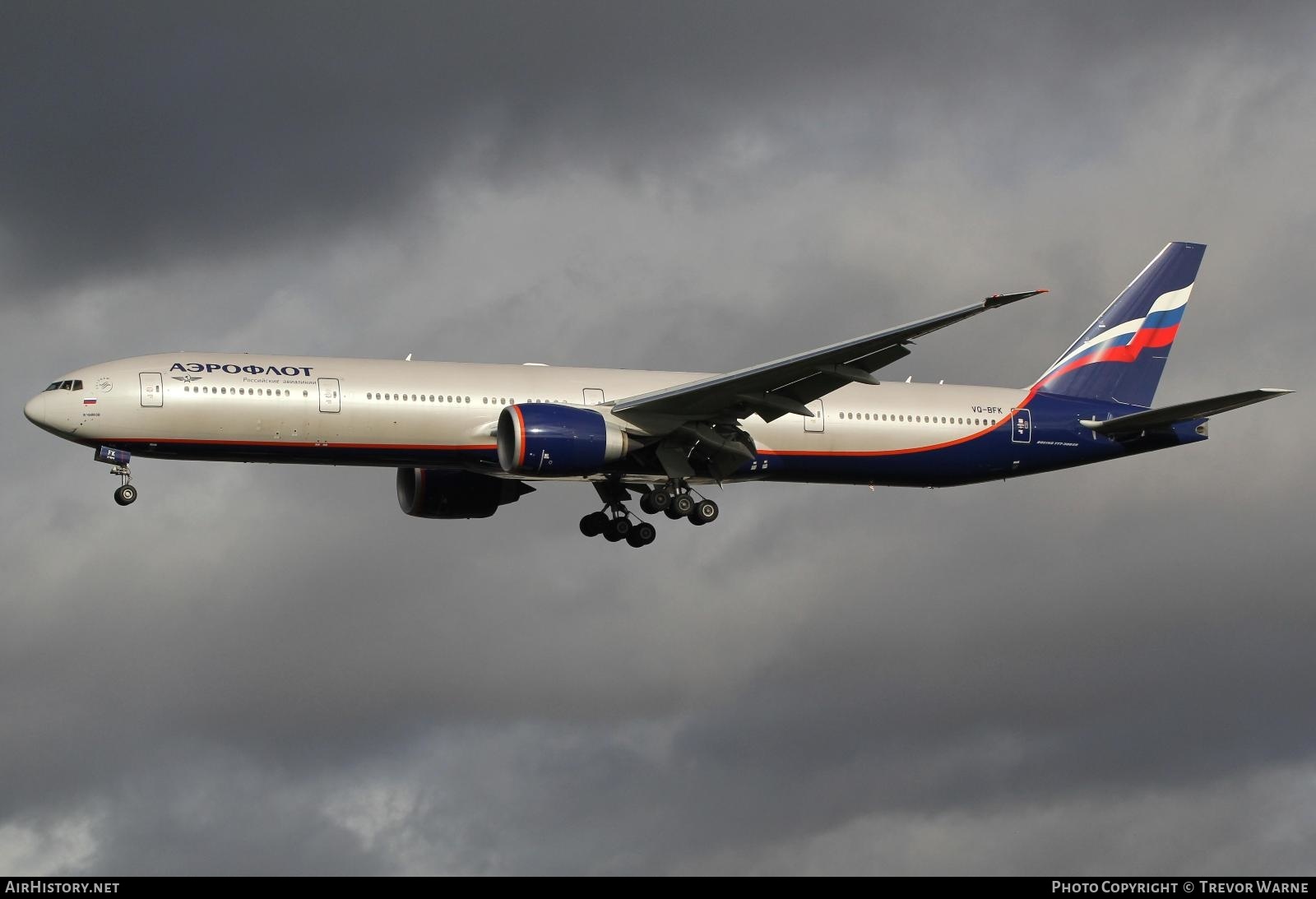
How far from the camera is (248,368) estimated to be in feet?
167

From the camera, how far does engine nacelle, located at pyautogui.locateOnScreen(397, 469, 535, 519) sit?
59.1 metres

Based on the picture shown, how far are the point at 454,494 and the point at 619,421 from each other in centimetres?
911

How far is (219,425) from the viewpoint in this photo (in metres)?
50.0

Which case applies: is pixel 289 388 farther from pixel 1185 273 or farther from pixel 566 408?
pixel 1185 273

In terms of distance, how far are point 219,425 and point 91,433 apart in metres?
3.38

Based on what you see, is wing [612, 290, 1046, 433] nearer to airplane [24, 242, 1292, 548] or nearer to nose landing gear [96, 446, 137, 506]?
airplane [24, 242, 1292, 548]

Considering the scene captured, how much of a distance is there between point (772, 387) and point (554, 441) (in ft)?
20.8

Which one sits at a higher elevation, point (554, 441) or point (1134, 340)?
point (1134, 340)

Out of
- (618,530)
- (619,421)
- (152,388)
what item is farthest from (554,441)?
(152,388)

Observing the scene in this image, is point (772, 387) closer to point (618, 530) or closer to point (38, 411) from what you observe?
point (618, 530)

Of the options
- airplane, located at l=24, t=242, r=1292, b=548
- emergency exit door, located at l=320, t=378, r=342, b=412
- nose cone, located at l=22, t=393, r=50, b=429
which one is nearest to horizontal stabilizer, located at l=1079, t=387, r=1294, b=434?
airplane, located at l=24, t=242, r=1292, b=548

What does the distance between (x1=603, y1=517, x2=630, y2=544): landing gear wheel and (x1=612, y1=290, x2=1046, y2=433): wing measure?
5585 millimetres

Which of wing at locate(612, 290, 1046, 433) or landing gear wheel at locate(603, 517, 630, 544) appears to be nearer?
wing at locate(612, 290, 1046, 433)

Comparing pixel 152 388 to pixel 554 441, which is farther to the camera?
pixel 554 441
